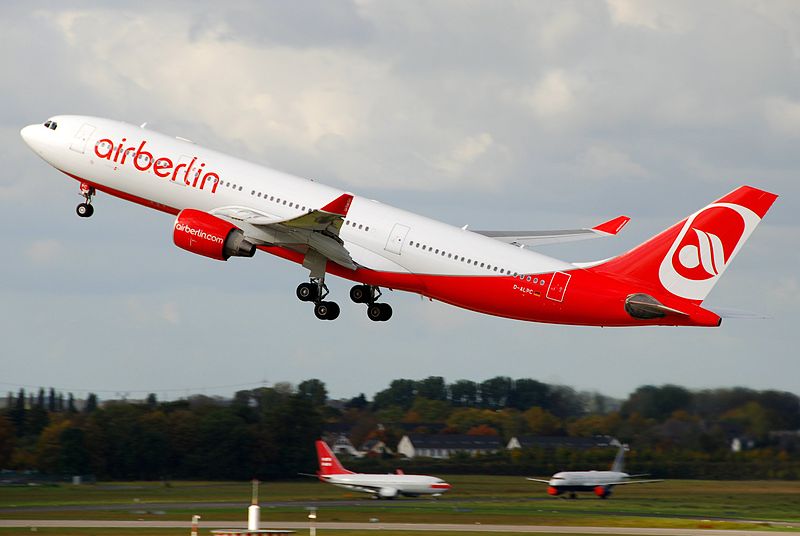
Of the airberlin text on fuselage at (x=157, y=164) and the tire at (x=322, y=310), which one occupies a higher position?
the airberlin text on fuselage at (x=157, y=164)

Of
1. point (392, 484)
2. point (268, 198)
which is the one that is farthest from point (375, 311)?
point (392, 484)

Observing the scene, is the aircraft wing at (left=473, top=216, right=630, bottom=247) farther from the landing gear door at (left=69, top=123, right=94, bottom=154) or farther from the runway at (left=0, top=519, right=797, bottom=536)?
the landing gear door at (left=69, top=123, right=94, bottom=154)

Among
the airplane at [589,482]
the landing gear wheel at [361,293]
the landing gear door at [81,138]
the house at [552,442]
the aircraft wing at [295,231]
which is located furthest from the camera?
the house at [552,442]

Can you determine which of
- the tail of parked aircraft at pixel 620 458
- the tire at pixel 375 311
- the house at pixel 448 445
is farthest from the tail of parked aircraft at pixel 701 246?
the house at pixel 448 445

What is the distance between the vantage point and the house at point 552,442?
3371 inches

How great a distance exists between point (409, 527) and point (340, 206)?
1521 cm

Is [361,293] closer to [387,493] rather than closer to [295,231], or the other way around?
[295,231]

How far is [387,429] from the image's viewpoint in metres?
90.0

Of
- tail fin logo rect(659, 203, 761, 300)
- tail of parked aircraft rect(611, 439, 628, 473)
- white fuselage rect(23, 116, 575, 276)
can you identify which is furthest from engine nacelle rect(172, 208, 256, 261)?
tail of parked aircraft rect(611, 439, 628, 473)

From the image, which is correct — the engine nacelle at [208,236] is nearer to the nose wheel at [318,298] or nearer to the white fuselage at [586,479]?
the nose wheel at [318,298]

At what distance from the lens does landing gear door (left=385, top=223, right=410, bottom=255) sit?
66.1m

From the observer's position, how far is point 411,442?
88.8m

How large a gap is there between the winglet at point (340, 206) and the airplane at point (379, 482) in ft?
A: 66.1

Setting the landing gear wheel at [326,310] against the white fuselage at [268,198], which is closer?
the white fuselage at [268,198]
